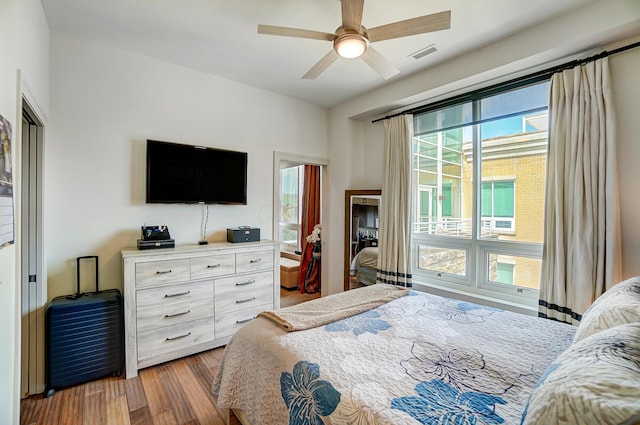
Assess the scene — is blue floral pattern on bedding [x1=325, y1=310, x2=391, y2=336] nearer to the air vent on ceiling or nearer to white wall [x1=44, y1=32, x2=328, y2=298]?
white wall [x1=44, y1=32, x2=328, y2=298]

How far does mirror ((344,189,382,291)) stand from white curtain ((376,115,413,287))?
0.22m

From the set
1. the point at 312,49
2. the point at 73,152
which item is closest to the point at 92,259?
the point at 73,152

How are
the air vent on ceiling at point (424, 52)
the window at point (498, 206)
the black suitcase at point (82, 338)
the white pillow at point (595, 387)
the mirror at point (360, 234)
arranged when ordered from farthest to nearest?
the mirror at point (360, 234) < the window at point (498, 206) < the air vent on ceiling at point (424, 52) < the black suitcase at point (82, 338) < the white pillow at point (595, 387)

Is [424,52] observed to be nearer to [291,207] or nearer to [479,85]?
[479,85]

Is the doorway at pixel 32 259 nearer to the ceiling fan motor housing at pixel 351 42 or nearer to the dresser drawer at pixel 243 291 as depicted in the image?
the dresser drawer at pixel 243 291

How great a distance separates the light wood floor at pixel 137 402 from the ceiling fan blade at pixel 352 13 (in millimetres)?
2516

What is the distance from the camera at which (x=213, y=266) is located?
2.73 m

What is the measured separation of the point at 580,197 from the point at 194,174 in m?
3.36

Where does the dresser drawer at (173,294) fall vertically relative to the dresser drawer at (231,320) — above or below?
above

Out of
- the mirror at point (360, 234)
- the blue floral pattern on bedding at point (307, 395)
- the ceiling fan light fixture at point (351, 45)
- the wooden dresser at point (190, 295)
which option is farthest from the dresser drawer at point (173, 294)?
the ceiling fan light fixture at point (351, 45)

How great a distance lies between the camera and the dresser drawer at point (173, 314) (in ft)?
7.84

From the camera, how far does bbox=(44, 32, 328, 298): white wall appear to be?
7.69 feet

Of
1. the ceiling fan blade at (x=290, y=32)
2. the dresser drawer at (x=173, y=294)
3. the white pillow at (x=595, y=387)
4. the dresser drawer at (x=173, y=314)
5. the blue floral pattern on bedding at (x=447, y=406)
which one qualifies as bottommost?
the dresser drawer at (x=173, y=314)

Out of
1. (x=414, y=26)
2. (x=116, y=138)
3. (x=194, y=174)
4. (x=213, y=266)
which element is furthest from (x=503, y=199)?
(x=116, y=138)
